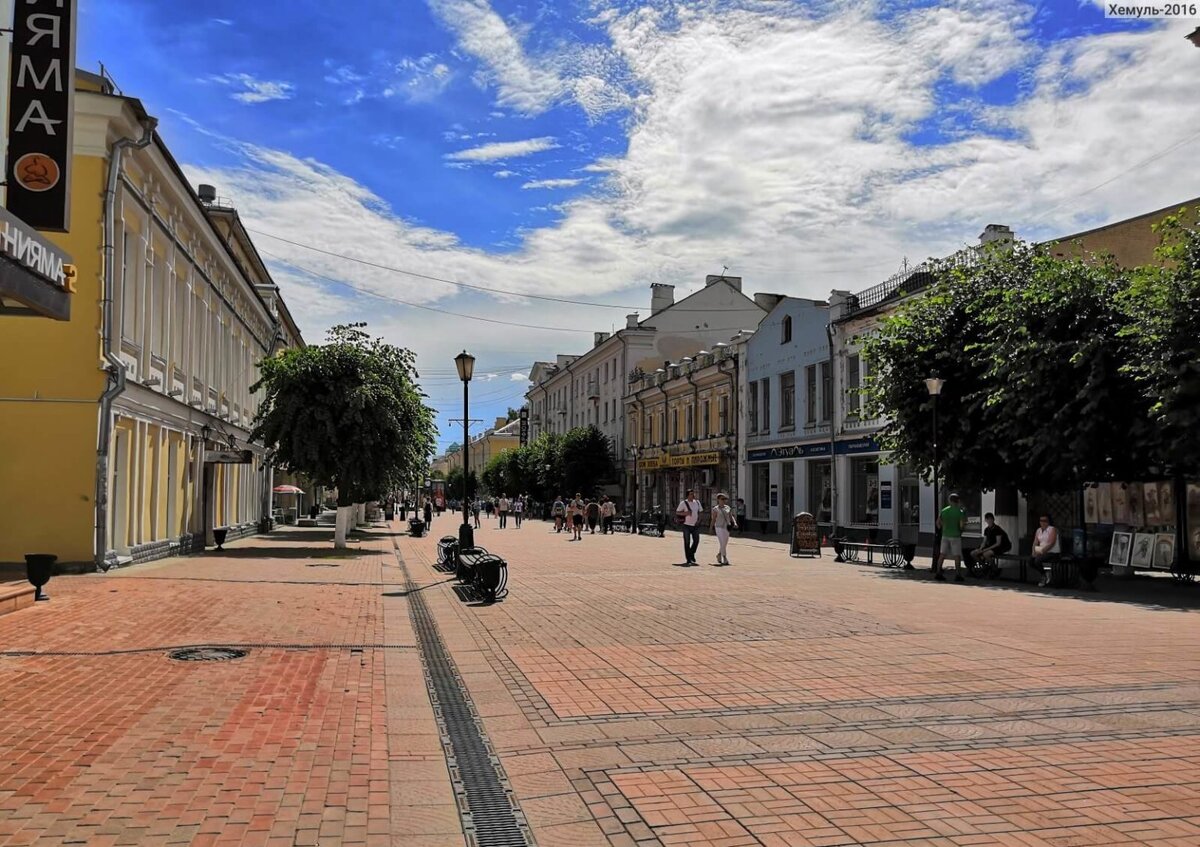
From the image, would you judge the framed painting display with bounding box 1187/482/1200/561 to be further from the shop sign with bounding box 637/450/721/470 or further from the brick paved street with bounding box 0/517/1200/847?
the shop sign with bounding box 637/450/721/470

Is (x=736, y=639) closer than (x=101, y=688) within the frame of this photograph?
No

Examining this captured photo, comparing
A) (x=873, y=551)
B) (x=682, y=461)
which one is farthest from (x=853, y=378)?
(x=682, y=461)

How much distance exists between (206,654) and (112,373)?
9691 millimetres

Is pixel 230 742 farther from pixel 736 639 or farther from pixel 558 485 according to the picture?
pixel 558 485

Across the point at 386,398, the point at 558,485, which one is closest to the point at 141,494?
the point at 386,398

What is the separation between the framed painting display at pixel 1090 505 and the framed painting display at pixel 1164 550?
2274mm

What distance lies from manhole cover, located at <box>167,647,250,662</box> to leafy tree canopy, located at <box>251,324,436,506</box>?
1579 cm

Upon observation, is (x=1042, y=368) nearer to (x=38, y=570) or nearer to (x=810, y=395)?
(x=38, y=570)

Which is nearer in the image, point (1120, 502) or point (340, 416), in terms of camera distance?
point (1120, 502)

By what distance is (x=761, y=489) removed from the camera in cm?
4231

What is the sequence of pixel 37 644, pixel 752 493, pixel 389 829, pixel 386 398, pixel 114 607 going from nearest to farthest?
pixel 389 829 < pixel 37 644 < pixel 114 607 < pixel 386 398 < pixel 752 493

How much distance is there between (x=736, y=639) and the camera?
33.9 ft

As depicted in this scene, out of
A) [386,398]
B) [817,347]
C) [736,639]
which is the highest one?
[817,347]

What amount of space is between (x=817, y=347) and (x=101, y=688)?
32.7 meters
